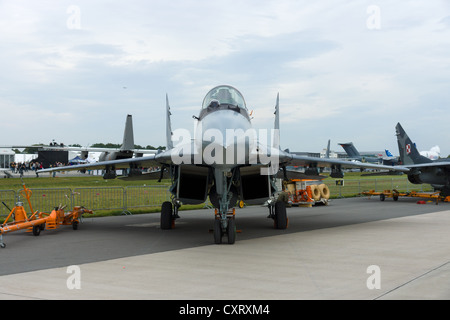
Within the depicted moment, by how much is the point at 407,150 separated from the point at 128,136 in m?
16.8

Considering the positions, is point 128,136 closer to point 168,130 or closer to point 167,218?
point 168,130

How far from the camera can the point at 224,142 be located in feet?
28.7

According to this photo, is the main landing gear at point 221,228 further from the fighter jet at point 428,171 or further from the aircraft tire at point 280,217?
the fighter jet at point 428,171

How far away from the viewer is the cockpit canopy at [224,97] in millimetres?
10828

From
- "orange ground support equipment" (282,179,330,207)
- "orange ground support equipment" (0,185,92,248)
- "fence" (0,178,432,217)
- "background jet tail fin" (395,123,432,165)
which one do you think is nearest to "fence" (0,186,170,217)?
"fence" (0,178,432,217)

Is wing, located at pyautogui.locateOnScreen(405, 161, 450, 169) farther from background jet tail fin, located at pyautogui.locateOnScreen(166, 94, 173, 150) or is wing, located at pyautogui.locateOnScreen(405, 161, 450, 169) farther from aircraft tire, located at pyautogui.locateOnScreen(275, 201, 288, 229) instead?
background jet tail fin, located at pyautogui.locateOnScreen(166, 94, 173, 150)

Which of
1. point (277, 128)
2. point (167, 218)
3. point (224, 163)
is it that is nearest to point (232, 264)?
point (224, 163)

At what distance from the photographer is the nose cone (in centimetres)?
873

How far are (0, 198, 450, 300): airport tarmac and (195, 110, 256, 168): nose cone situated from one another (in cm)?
178

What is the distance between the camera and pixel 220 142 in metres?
8.74

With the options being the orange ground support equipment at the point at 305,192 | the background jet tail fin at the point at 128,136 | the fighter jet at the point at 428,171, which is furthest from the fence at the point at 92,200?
the fighter jet at the point at 428,171

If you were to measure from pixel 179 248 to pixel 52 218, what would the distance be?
14.7 feet
